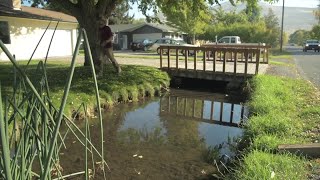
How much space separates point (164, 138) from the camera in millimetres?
8602

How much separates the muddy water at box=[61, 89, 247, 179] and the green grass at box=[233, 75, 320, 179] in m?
0.86

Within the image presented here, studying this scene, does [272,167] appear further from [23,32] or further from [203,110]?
[23,32]

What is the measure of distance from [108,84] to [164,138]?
4.41 metres

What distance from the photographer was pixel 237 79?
15891 mm

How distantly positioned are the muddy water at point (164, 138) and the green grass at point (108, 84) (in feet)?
1.54

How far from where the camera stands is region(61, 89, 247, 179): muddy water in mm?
6484

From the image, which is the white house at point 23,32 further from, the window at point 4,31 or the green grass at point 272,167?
the green grass at point 272,167

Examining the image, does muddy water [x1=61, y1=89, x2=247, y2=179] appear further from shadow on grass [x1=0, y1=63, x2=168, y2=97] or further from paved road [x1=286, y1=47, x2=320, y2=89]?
paved road [x1=286, y1=47, x2=320, y2=89]

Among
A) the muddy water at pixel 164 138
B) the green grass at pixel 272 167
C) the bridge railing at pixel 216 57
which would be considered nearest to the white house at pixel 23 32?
the bridge railing at pixel 216 57

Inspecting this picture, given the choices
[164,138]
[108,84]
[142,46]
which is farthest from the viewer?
[142,46]

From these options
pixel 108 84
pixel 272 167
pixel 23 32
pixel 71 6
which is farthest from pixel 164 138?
pixel 23 32

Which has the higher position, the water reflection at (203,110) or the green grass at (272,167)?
the green grass at (272,167)

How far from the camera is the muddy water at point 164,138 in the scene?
6.48m

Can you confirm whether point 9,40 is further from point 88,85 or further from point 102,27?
point 88,85
